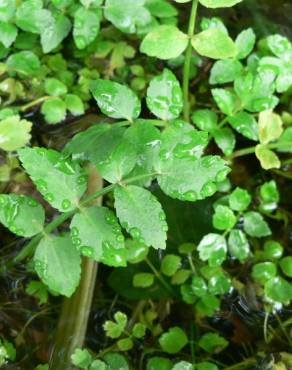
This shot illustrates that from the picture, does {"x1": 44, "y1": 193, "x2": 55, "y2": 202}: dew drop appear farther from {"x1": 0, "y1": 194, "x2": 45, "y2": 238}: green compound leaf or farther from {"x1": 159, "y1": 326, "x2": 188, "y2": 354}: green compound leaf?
{"x1": 159, "y1": 326, "x2": 188, "y2": 354}: green compound leaf

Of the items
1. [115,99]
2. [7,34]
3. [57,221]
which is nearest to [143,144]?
[115,99]

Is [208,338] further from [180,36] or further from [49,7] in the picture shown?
[49,7]

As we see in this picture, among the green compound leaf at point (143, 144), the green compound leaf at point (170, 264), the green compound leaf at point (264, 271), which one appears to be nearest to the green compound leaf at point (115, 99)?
the green compound leaf at point (143, 144)

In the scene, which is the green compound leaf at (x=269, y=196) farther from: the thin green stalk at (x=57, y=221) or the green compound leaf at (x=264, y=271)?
the thin green stalk at (x=57, y=221)

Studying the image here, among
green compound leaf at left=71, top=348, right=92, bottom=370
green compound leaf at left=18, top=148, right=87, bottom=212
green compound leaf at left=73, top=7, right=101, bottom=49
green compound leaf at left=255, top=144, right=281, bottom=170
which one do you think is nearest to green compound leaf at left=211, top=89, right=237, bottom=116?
green compound leaf at left=255, top=144, right=281, bottom=170

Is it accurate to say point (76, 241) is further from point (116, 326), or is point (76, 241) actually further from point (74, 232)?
point (116, 326)
